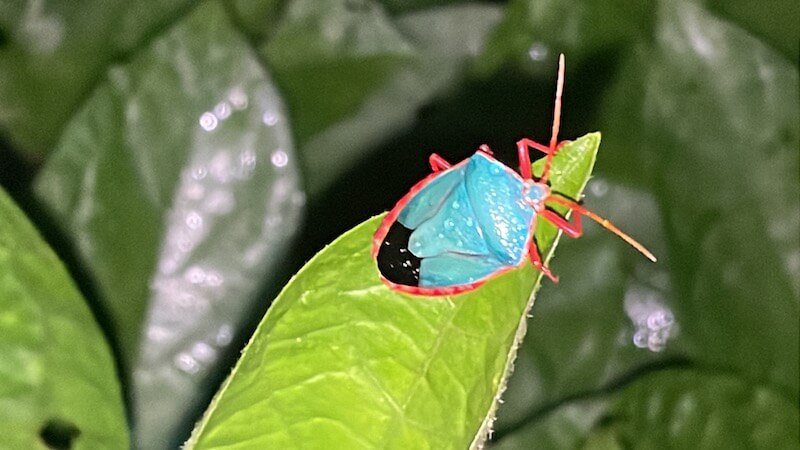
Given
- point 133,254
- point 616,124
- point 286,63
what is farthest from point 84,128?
point 616,124

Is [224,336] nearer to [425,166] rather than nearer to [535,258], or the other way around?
[425,166]

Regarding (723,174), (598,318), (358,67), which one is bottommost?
(598,318)

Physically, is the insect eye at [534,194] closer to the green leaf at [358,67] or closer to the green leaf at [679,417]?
the green leaf at [679,417]

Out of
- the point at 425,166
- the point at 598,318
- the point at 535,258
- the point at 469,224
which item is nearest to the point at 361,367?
the point at 535,258

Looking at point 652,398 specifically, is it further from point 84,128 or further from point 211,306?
point 84,128

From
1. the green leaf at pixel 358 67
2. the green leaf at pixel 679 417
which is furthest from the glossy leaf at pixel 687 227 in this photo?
the green leaf at pixel 358 67
